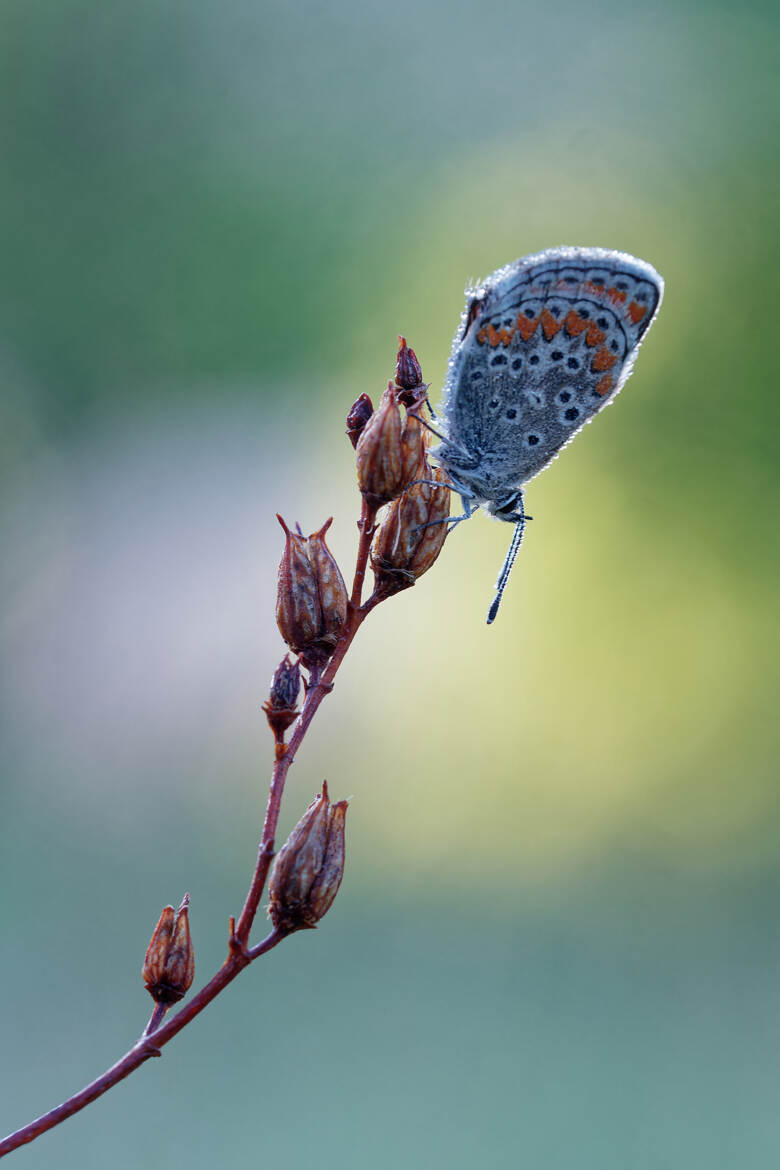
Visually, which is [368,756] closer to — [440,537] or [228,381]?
[228,381]

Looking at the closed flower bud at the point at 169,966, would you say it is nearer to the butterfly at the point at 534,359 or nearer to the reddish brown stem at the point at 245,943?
the reddish brown stem at the point at 245,943

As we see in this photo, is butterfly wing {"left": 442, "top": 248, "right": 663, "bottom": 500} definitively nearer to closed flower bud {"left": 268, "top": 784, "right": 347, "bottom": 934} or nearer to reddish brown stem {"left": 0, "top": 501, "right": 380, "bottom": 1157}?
reddish brown stem {"left": 0, "top": 501, "right": 380, "bottom": 1157}

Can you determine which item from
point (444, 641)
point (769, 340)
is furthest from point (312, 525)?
point (769, 340)

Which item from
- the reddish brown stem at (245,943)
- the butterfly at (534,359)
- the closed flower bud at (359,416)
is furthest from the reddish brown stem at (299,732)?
the butterfly at (534,359)

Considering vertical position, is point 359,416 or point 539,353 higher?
point 539,353

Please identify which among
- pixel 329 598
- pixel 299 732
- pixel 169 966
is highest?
pixel 329 598

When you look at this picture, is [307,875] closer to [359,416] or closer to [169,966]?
[169,966]

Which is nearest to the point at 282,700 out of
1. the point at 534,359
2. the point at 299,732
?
the point at 299,732
